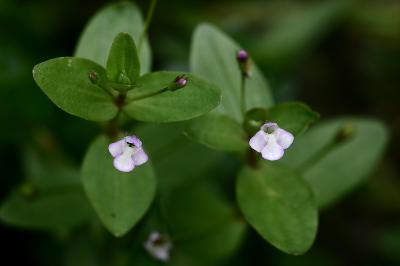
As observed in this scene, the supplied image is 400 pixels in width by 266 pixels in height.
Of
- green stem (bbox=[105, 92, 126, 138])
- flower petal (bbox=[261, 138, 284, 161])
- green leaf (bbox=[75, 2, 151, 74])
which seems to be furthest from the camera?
green leaf (bbox=[75, 2, 151, 74])

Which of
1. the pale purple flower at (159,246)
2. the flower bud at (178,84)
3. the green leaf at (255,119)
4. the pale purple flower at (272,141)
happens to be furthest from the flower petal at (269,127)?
the pale purple flower at (159,246)

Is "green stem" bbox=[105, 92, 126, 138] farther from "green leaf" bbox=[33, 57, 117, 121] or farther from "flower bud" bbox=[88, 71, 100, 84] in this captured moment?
"flower bud" bbox=[88, 71, 100, 84]

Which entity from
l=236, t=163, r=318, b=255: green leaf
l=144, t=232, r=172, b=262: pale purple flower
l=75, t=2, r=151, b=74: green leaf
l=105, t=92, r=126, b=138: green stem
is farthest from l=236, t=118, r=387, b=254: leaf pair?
l=75, t=2, r=151, b=74: green leaf

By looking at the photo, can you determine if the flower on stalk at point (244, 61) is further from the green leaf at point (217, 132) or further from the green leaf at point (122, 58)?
the green leaf at point (122, 58)

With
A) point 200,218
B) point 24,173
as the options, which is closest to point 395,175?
point 200,218

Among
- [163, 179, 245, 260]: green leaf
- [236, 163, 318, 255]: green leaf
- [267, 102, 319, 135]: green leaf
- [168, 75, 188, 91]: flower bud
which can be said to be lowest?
[163, 179, 245, 260]: green leaf

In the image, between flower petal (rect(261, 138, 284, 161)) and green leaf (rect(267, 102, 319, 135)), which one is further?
green leaf (rect(267, 102, 319, 135))

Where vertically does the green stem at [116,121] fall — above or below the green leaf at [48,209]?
above

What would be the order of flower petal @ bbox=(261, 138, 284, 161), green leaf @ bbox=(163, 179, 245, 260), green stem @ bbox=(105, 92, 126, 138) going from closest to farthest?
flower petal @ bbox=(261, 138, 284, 161) < green stem @ bbox=(105, 92, 126, 138) < green leaf @ bbox=(163, 179, 245, 260)

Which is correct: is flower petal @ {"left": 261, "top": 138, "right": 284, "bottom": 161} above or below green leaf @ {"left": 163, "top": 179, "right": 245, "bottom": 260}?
above
